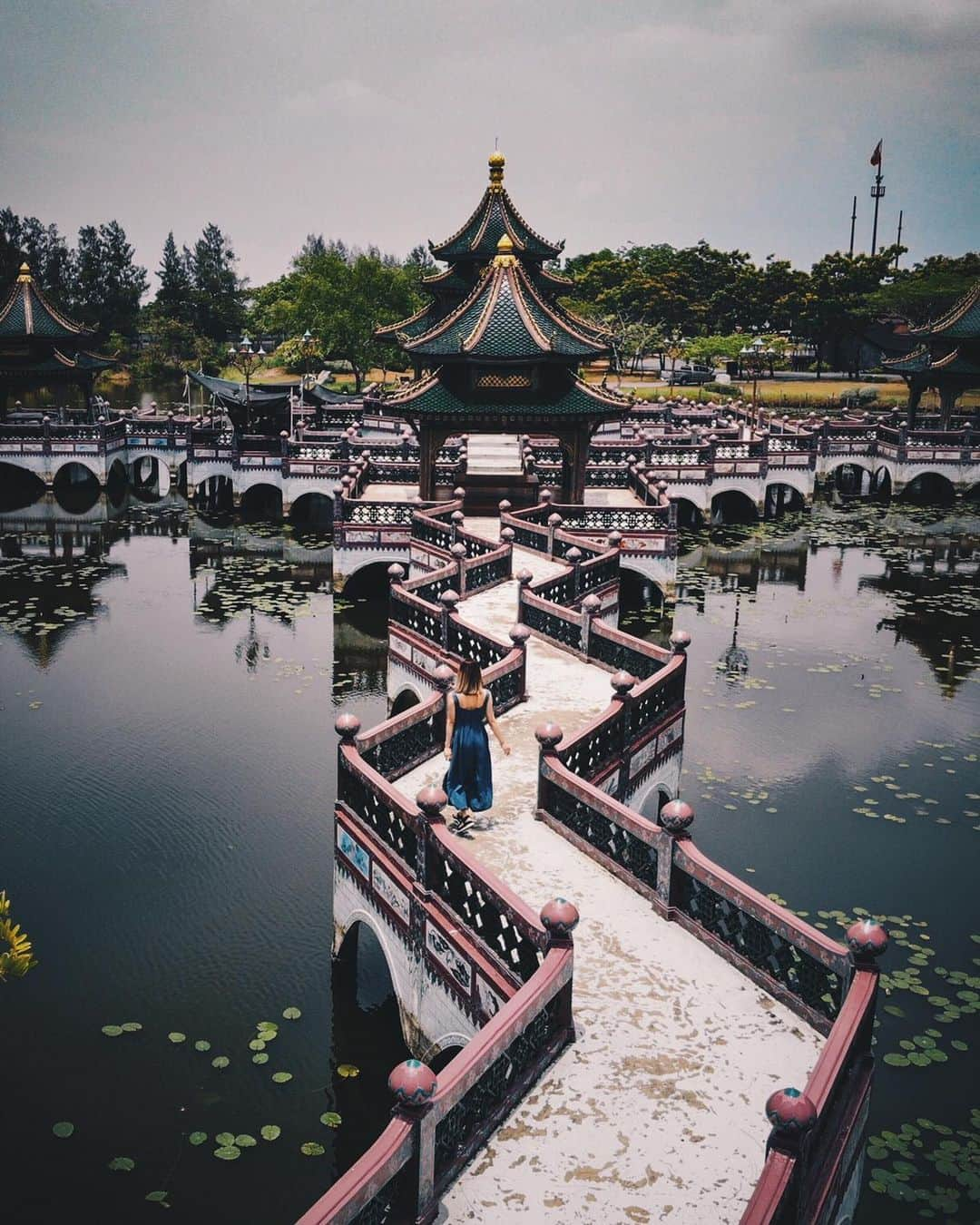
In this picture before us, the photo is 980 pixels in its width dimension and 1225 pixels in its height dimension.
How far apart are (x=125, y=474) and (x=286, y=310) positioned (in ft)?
107

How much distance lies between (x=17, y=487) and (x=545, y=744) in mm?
43271

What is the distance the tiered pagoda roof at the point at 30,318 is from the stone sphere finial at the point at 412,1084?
154ft

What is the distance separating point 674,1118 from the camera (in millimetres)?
8320

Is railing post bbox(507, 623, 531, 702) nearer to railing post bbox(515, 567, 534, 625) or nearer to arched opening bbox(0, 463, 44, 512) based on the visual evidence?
railing post bbox(515, 567, 534, 625)

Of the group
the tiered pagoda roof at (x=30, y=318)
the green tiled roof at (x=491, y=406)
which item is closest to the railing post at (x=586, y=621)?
the green tiled roof at (x=491, y=406)

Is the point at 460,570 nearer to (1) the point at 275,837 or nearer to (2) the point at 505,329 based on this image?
(1) the point at 275,837

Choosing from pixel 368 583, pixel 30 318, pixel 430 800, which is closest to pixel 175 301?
pixel 30 318

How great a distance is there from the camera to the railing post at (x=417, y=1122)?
22.9 feet

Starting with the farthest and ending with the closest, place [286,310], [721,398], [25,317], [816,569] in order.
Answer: [286,310]
[721,398]
[25,317]
[816,569]

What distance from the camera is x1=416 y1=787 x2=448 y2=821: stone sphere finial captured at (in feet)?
35.7

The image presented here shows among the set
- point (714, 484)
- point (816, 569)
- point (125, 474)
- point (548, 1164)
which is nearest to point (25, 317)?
point (125, 474)

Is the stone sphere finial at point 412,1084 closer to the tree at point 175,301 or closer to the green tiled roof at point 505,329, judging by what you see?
the green tiled roof at point 505,329

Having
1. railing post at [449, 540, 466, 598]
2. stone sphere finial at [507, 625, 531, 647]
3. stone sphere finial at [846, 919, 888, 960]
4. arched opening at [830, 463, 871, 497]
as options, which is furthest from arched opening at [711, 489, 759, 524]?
stone sphere finial at [846, 919, 888, 960]

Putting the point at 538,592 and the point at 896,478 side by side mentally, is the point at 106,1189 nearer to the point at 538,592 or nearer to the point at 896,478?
the point at 538,592
